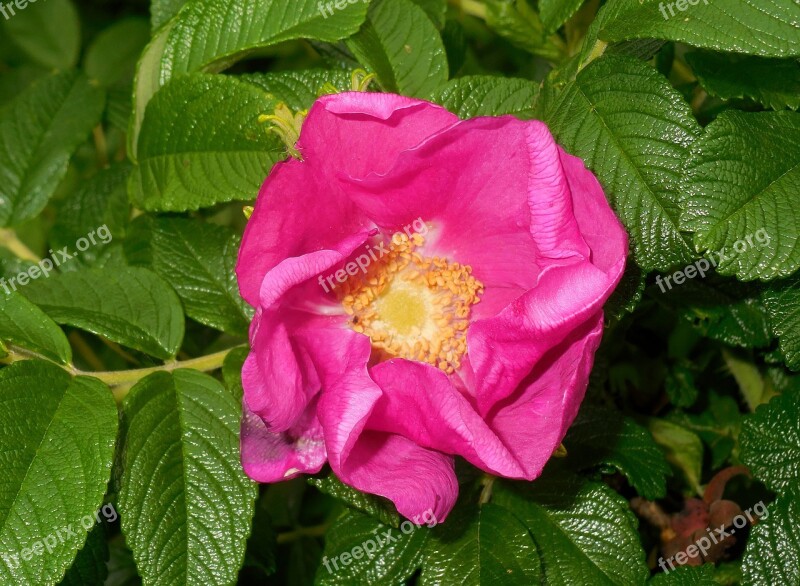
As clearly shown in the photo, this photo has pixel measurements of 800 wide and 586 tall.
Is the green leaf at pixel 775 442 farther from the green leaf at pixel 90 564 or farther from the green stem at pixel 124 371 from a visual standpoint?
the green leaf at pixel 90 564

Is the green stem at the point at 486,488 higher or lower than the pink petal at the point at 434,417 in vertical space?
lower

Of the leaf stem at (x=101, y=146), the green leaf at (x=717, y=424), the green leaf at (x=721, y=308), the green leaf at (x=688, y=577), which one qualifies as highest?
the leaf stem at (x=101, y=146)

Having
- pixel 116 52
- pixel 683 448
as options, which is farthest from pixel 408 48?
pixel 116 52

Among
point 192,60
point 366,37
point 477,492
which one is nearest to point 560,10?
point 366,37

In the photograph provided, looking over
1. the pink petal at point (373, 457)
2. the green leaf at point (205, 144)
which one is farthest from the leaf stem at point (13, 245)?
the pink petal at point (373, 457)

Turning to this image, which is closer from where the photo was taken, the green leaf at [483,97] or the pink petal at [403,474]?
the pink petal at [403,474]

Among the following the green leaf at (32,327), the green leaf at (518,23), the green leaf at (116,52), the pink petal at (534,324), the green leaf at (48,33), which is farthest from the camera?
the green leaf at (48,33)

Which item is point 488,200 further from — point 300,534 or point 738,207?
point 300,534
